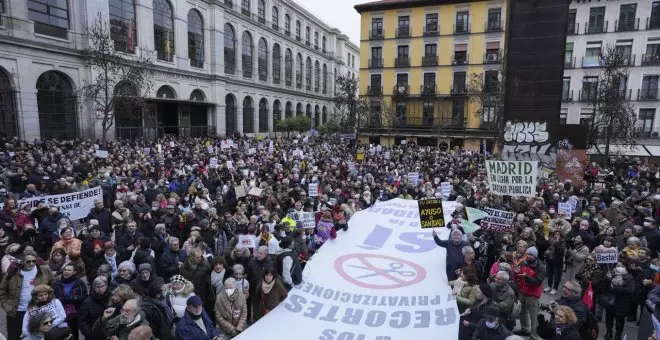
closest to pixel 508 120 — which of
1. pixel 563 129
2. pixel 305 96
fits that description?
pixel 563 129

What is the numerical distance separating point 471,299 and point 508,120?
39.2ft

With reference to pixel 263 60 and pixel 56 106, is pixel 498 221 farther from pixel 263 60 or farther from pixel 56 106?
pixel 263 60

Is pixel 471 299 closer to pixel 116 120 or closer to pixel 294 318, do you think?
pixel 294 318

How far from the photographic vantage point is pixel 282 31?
55.3 metres

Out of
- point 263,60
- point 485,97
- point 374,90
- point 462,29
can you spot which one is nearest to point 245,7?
point 263,60

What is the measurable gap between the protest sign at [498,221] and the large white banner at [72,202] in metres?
9.27

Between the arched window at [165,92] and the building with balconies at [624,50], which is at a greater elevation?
the building with balconies at [624,50]

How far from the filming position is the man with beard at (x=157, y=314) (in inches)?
191

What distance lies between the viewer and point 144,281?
214 inches

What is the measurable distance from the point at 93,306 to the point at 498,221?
23.6 feet

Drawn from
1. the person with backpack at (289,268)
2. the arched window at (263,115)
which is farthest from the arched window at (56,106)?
the arched window at (263,115)

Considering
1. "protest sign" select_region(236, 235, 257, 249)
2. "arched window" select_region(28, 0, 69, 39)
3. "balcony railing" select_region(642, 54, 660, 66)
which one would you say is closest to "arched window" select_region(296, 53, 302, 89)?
"arched window" select_region(28, 0, 69, 39)

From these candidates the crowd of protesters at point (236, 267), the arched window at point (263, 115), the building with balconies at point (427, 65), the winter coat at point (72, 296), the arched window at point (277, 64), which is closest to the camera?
the crowd of protesters at point (236, 267)

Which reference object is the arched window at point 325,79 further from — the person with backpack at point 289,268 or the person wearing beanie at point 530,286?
the person wearing beanie at point 530,286
